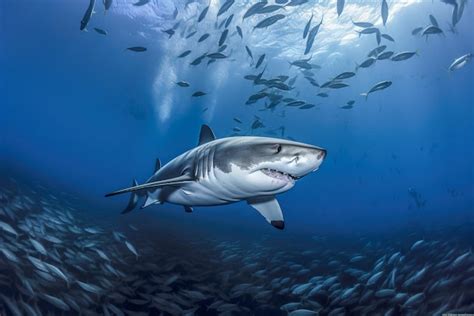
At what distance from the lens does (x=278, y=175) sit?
2863 millimetres

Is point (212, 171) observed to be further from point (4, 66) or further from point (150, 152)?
point (150, 152)

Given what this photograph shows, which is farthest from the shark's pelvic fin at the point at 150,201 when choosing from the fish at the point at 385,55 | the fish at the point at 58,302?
the fish at the point at 385,55

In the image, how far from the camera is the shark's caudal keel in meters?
2.65

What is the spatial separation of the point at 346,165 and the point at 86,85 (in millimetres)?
69935

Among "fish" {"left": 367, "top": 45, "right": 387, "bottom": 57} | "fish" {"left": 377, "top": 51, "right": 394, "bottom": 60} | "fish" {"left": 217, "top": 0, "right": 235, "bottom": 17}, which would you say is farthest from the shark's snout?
"fish" {"left": 217, "top": 0, "right": 235, "bottom": 17}

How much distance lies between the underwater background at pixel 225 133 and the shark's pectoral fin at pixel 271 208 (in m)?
1.86

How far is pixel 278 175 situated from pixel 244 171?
37cm

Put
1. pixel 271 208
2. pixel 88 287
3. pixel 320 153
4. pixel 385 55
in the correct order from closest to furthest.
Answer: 1. pixel 320 153
2. pixel 271 208
3. pixel 88 287
4. pixel 385 55

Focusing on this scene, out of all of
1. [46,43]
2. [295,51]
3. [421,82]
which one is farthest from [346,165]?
[46,43]

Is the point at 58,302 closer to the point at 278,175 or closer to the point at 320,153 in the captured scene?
the point at 278,175

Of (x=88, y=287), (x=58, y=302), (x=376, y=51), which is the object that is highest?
(x=376, y=51)

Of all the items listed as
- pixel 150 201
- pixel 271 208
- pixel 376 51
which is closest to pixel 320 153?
pixel 271 208

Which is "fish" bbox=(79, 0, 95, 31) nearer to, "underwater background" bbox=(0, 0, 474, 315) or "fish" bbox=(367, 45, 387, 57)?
"underwater background" bbox=(0, 0, 474, 315)

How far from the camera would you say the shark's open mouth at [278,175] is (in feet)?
9.35
